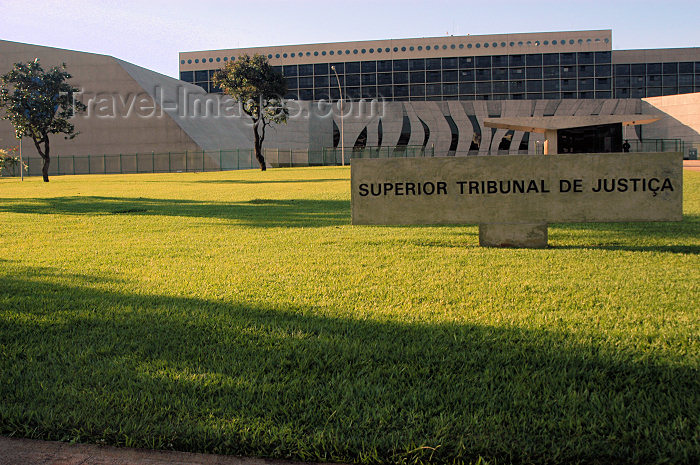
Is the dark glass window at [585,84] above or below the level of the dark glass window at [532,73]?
below

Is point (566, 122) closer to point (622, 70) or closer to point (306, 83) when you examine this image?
point (622, 70)

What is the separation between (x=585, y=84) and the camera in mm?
76125

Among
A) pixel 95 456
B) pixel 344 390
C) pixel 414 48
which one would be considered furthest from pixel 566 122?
pixel 414 48

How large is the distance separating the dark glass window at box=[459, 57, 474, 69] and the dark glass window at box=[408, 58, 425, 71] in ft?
16.5

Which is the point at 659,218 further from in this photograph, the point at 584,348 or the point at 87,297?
the point at 87,297

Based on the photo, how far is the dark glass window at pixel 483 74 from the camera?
3034 inches

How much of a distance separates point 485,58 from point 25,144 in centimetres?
5592

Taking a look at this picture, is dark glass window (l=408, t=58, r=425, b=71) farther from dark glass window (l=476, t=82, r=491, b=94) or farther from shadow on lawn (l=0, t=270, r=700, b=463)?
shadow on lawn (l=0, t=270, r=700, b=463)

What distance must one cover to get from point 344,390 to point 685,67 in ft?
290

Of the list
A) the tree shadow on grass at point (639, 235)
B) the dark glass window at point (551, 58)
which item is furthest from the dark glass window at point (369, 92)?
the tree shadow on grass at point (639, 235)

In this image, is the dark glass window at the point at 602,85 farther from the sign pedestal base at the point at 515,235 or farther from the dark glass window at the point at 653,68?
the sign pedestal base at the point at 515,235

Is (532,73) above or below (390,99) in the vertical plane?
above

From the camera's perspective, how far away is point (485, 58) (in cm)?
7688

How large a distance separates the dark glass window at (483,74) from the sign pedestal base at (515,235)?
242 feet
